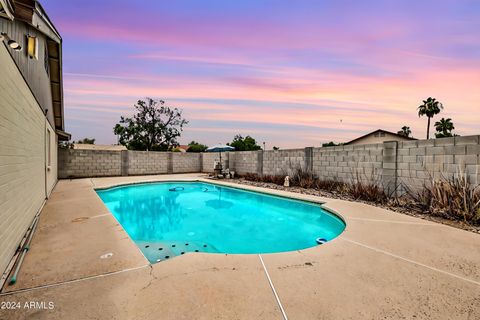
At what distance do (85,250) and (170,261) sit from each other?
1.22m

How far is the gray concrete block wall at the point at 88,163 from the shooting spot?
466 inches

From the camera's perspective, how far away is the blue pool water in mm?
4195

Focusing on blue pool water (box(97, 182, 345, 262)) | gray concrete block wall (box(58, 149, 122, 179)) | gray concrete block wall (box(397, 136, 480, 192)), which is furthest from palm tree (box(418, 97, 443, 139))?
gray concrete block wall (box(58, 149, 122, 179))

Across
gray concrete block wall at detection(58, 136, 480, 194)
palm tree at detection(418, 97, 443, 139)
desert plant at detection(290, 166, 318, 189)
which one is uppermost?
palm tree at detection(418, 97, 443, 139)

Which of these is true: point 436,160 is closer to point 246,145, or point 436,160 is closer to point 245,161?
point 245,161

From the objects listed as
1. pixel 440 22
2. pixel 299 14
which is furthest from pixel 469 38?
pixel 299 14

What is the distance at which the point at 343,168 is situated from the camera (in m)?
8.19

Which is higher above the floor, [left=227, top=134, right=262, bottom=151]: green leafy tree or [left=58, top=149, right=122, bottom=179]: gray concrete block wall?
[left=227, top=134, right=262, bottom=151]: green leafy tree

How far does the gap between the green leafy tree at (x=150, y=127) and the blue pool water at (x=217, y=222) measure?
2020cm

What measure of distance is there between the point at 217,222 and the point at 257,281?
12.3 feet

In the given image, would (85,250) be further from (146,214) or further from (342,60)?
(342,60)

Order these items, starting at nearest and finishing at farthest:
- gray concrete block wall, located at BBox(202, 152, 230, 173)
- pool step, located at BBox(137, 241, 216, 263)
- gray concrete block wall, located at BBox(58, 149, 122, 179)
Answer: pool step, located at BBox(137, 241, 216, 263), gray concrete block wall, located at BBox(58, 149, 122, 179), gray concrete block wall, located at BBox(202, 152, 230, 173)

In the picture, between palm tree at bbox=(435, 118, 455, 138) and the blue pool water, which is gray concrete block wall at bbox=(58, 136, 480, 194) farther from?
palm tree at bbox=(435, 118, 455, 138)

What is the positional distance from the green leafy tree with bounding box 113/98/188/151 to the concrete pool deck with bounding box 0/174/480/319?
2644 centimetres
